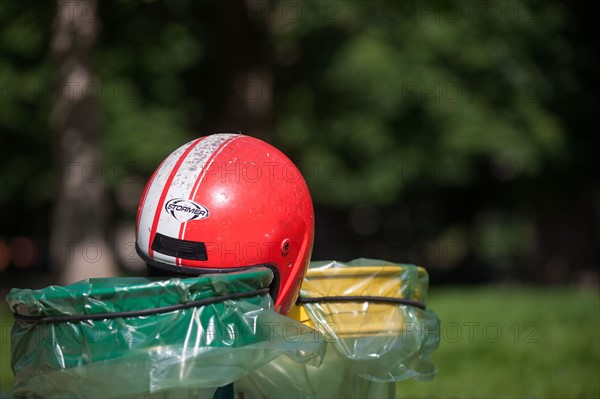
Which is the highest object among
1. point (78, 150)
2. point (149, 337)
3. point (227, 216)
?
point (227, 216)

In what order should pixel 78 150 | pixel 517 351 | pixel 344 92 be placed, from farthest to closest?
pixel 344 92
pixel 78 150
pixel 517 351

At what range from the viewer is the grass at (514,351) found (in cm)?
626

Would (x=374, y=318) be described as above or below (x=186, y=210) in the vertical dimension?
below

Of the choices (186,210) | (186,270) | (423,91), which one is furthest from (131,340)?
(423,91)

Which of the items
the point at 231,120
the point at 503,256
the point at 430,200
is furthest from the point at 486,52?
the point at 503,256

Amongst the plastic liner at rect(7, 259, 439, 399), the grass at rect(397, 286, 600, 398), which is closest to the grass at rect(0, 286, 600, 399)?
the grass at rect(397, 286, 600, 398)

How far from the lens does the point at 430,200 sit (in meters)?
25.8

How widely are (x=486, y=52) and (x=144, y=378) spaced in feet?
44.4

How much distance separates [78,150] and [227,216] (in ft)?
25.2

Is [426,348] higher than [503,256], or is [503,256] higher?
[426,348]

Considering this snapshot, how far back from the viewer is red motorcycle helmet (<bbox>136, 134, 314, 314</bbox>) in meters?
2.98

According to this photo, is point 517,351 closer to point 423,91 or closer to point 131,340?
point 131,340

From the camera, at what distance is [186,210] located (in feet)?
9.87

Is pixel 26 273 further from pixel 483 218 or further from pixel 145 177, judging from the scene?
pixel 483 218
